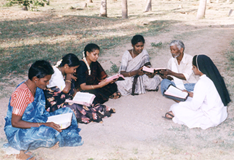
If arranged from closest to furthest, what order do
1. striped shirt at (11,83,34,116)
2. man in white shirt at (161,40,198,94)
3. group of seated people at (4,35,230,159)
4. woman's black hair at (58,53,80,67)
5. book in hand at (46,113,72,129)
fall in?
striped shirt at (11,83,34,116) < group of seated people at (4,35,230,159) < book in hand at (46,113,72,129) < woman's black hair at (58,53,80,67) < man in white shirt at (161,40,198,94)

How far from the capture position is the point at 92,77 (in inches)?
190

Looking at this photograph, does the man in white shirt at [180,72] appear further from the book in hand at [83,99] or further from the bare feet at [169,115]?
the book in hand at [83,99]

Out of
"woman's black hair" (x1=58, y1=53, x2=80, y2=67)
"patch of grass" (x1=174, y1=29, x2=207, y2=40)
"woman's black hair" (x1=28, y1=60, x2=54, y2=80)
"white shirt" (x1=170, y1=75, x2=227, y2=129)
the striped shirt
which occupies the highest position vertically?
"woman's black hair" (x1=28, y1=60, x2=54, y2=80)

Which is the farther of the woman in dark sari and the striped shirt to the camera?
the woman in dark sari

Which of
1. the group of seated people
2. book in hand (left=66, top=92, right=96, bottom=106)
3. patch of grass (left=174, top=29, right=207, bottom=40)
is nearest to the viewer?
the group of seated people

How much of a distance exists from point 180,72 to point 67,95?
265 cm

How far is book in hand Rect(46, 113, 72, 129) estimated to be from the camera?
11.0ft

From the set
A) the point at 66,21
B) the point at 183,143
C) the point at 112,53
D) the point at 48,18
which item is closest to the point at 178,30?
the point at 112,53

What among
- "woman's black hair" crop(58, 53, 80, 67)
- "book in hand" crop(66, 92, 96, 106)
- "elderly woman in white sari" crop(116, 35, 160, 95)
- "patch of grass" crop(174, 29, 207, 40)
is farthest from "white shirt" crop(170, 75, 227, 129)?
"patch of grass" crop(174, 29, 207, 40)

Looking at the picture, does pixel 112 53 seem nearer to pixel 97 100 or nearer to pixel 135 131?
pixel 97 100

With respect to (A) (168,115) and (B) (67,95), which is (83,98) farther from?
(A) (168,115)

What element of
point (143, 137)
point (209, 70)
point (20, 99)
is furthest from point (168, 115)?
point (20, 99)

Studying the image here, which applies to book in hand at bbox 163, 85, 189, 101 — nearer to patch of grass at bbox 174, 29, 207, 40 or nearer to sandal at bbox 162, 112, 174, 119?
sandal at bbox 162, 112, 174, 119

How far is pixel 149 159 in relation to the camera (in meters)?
3.28
